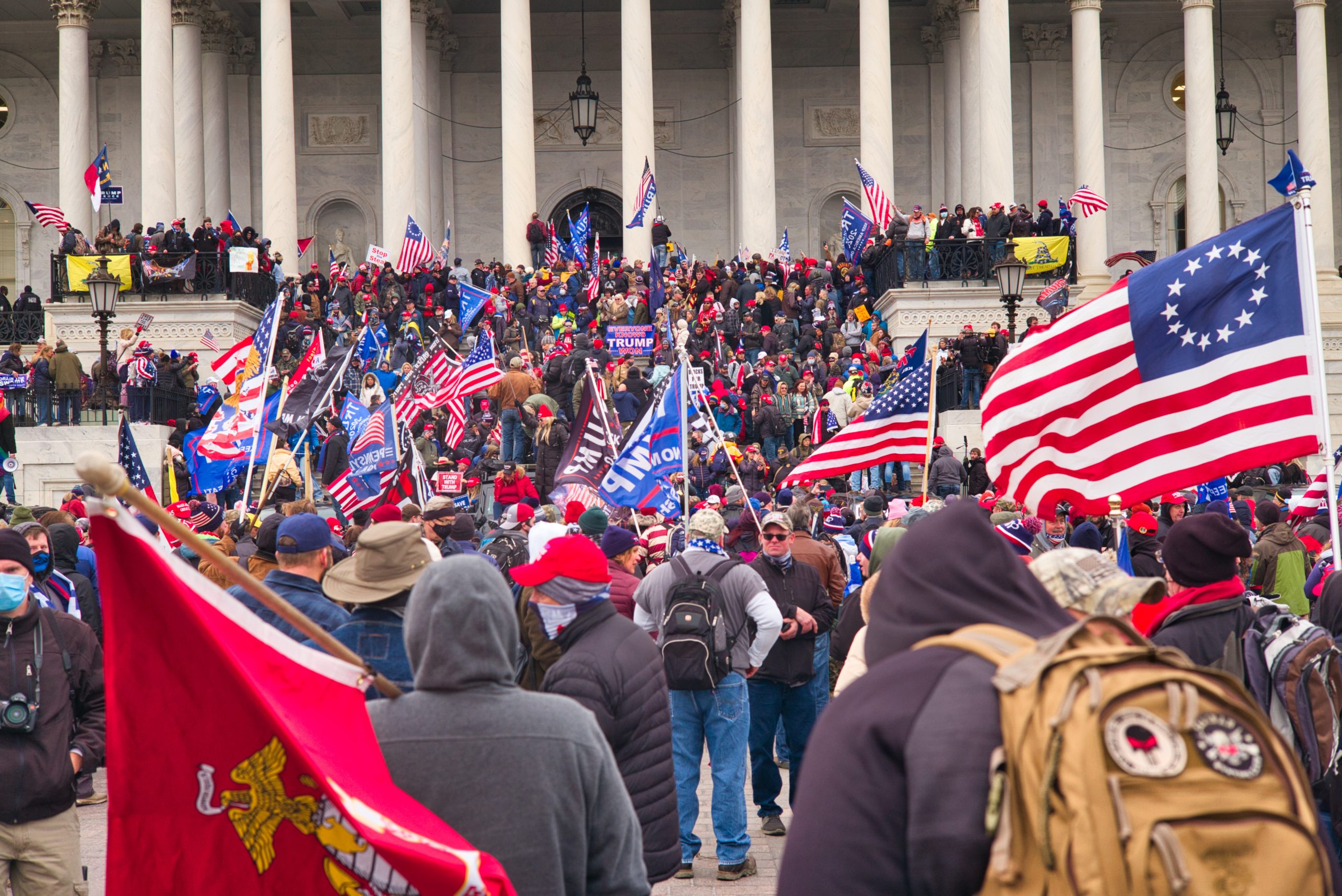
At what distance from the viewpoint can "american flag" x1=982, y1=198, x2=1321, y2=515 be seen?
241 inches

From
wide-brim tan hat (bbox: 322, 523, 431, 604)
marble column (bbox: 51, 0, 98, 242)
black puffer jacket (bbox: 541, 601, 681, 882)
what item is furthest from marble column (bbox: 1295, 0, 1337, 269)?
wide-brim tan hat (bbox: 322, 523, 431, 604)

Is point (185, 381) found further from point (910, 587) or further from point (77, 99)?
point (910, 587)

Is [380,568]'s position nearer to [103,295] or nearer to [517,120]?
[103,295]

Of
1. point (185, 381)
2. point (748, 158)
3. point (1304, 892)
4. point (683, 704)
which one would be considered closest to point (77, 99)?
point (185, 381)

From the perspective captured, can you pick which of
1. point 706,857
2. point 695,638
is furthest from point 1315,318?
point 706,857

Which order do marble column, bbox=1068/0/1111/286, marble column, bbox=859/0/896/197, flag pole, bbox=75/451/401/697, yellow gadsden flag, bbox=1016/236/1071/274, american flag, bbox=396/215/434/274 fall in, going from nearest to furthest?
flag pole, bbox=75/451/401/697 < yellow gadsden flag, bbox=1016/236/1071/274 < american flag, bbox=396/215/434/274 < marble column, bbox=859/0/896/197 < marble column, bbox=1068/0/1111/286

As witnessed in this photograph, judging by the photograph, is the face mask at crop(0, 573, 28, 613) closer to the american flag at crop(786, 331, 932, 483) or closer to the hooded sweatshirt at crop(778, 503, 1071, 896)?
the hooded sweatshirt at crop(778, 503, 1071, 896)

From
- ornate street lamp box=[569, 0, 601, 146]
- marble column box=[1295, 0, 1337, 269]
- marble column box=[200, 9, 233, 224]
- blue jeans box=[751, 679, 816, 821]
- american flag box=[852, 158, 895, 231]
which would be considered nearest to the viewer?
blue jeans box=[751, 679, 816, 821]

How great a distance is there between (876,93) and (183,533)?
3047cm

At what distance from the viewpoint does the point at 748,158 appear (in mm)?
31578

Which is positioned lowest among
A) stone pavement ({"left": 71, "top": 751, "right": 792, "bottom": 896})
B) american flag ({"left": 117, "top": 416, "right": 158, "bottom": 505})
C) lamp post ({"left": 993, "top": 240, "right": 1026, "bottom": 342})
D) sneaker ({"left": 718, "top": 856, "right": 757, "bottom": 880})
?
stone pavement ({"left": 71, "top": 751, "right": 792, "bottom": 896})

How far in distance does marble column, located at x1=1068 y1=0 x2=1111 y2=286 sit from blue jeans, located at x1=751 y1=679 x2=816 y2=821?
26.5 meters

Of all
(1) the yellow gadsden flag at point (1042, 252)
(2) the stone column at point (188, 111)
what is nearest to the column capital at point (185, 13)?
(2) the stone column at point (188, 111)

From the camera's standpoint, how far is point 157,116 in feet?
103
